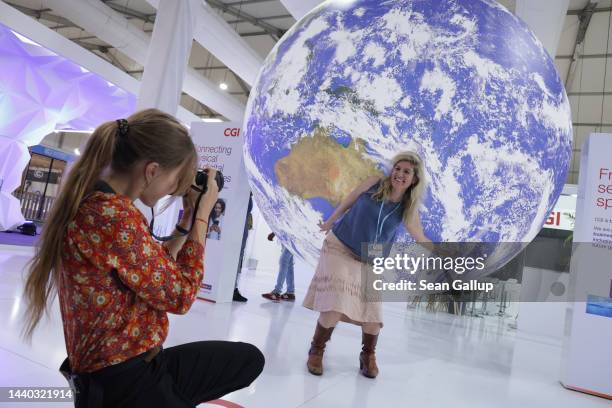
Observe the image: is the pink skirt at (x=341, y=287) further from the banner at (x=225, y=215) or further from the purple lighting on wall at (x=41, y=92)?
the purple lighting on wall at (x=41, y=92)

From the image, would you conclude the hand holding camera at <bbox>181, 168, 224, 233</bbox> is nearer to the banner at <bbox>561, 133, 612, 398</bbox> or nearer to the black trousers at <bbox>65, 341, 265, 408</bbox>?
the black trousers at <bbox>65, 341, 265, 408</bbox>

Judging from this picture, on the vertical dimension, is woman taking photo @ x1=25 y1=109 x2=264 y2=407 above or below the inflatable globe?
below

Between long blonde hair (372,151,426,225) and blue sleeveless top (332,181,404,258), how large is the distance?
0.03 meters

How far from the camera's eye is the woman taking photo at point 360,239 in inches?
73.9

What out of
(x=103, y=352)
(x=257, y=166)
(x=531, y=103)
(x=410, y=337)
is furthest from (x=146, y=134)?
(x=410, y=337)

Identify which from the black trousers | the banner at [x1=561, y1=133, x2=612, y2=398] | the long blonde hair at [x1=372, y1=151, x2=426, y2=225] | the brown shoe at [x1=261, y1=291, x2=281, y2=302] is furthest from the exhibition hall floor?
the long blonde hair at [x1=372, y1=151, x2=426, y2=225]

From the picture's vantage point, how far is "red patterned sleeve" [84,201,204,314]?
3.21 feet

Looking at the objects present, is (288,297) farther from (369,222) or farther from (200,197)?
(200,197)

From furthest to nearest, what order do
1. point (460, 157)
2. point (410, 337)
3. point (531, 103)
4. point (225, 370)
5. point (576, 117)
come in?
1. point (576, 117)
2. point (410, 337)
3. point (531, 103)
4. point (460, 157)
5. point (225, 370)

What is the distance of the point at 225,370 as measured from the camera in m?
1.31

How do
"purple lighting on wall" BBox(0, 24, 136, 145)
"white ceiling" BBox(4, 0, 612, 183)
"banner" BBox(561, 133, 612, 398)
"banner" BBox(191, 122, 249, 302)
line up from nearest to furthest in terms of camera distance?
1. "banner" BBox(561, 133, 612, 398)
2. "banner" BBox(191, 122, 249, 302)
3. "purple lighting on wall" BBox(0, 24, 136, 145)
4. "white ceiling" BBox(4, 0, 612, 183)

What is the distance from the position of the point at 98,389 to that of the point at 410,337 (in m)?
4.14

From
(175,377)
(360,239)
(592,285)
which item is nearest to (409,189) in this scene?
(360,239)

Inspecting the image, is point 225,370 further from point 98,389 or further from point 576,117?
point 576,117
